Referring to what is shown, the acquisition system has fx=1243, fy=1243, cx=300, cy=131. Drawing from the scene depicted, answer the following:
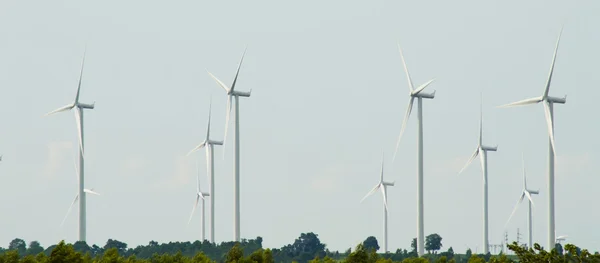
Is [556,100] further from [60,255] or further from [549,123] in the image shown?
[60,255]

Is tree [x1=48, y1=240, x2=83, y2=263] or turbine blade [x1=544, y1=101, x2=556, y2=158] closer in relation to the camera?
tree [x1=48, y1=240, x2=83, y2=263]

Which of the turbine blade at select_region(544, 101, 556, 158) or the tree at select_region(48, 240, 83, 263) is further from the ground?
the turbine blade at select_region(544, 101, 556, 158)

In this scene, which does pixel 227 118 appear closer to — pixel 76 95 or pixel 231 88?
pixel 231 88

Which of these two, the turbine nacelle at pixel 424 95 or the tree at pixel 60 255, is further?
the turbine nacelle at pixel 424 95

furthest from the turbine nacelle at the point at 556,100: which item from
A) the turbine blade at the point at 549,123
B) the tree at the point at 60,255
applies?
the tree at the point at 60,255

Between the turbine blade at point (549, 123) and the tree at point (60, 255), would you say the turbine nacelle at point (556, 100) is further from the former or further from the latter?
the tree at point (60, 255)

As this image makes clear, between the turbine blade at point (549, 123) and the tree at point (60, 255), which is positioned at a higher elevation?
the turbine blade at point (549, 123)

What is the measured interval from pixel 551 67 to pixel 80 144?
188 feet

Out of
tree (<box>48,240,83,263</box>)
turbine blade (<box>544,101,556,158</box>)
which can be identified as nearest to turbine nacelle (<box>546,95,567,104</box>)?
turbine blade (<box>544,101,556,158</box>)

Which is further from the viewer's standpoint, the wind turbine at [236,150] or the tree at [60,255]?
the wind turbine at [236,150]

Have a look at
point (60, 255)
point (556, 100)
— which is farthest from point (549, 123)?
point (60, 255)

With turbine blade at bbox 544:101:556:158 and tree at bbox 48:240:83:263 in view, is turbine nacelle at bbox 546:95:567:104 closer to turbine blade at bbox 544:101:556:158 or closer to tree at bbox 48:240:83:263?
turbine blade at bbox 544:101:556:158

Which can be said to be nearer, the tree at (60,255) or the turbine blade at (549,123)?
the tree at (60,255)

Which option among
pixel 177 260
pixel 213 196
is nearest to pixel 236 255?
pixel 177 260
